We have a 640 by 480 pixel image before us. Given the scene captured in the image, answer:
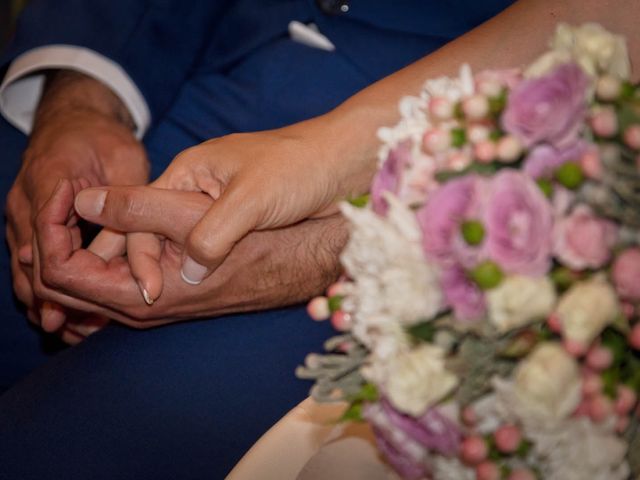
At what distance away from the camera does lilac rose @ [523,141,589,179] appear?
0.50m

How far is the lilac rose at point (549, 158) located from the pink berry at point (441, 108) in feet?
0.24

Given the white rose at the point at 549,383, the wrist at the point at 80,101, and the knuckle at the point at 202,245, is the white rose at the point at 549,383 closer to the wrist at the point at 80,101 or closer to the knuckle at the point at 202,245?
the knuckle at the point at 202,245

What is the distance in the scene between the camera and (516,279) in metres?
0.48

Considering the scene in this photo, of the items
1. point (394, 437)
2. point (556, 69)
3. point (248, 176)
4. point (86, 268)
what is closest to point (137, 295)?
point (86, 268)

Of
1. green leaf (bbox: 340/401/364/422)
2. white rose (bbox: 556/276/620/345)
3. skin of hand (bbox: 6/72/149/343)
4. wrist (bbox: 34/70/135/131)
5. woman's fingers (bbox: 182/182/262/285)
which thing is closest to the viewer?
white rose (bbox: 556/276/620/345)

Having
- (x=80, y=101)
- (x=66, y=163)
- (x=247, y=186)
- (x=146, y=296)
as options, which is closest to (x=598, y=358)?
(x=247, y=186)

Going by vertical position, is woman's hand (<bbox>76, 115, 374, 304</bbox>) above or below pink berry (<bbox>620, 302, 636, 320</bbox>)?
below

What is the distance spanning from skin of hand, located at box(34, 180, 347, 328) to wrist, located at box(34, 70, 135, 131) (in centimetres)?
28

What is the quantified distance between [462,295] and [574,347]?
0.23ft

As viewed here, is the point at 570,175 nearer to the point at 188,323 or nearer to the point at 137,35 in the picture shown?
the point at 188,323

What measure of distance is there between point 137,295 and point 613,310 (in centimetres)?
61

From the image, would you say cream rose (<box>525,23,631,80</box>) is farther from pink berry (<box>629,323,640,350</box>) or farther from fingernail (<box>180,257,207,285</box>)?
fingernail (<box>180,257,207,285</box>)

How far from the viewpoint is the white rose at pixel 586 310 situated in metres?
0.47

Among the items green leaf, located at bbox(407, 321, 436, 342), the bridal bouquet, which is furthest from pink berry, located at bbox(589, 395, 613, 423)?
green leaf, located at bbox(407, 321, 436, 342)
